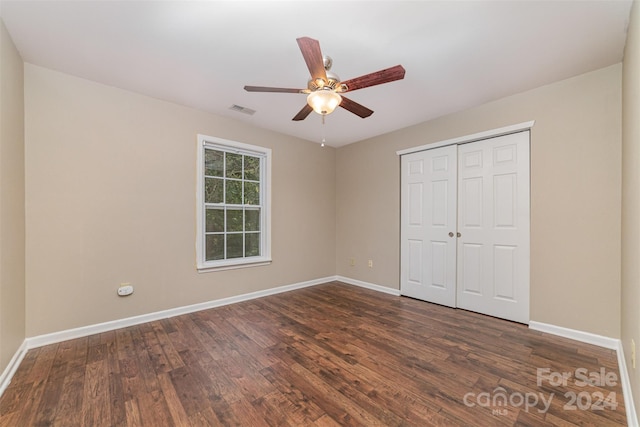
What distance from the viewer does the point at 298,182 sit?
457 centimetres

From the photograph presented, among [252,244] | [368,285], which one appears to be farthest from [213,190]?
[368,285]

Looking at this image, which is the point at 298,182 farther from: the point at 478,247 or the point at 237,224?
the point at 478,247

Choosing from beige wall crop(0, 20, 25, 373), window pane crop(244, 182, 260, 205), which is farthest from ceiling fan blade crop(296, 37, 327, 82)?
window pane crop(244, 182, 260, 205)

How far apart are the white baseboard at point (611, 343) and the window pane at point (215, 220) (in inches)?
153

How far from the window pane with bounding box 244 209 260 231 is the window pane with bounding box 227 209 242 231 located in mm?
101

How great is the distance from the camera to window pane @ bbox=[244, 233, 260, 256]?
159 inches

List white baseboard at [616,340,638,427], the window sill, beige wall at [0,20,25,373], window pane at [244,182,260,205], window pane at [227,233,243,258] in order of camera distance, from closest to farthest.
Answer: white baseboard at [616,340,638,427] → beige wall at [0,20,25,373] → the window sill → window pane at [227,233,243,258] → window pane at [244,182,260,205]

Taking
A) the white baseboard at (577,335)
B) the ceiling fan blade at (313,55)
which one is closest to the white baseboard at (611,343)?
the white baseboard at (577,335)

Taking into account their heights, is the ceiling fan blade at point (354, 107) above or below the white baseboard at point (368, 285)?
above

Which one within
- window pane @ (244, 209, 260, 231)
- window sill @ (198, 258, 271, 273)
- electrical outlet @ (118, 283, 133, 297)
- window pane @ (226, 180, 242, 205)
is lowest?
electrical outlet @ (118, 283, 133, 297)

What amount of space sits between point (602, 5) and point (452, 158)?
6.36ft

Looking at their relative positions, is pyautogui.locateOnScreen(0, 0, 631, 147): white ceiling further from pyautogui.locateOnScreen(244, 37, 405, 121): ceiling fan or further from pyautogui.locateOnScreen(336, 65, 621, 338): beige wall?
pyautogui.locateOnScreen(244, 37, 405, 121): ceiling fan

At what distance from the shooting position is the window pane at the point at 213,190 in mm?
3586

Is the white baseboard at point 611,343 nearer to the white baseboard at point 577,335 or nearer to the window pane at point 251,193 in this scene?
the white baseboard at point 577,335
